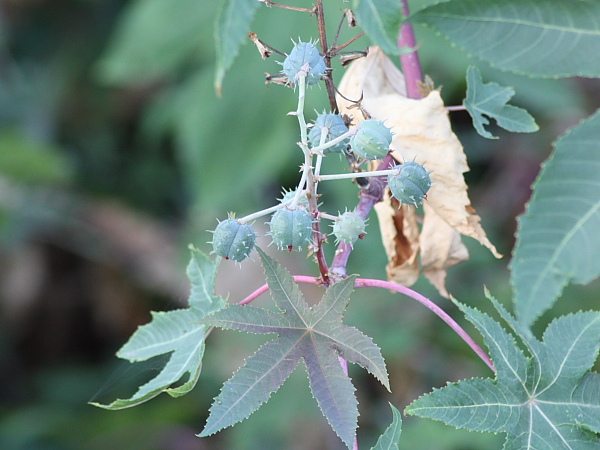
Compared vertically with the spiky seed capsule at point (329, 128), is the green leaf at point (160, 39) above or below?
below

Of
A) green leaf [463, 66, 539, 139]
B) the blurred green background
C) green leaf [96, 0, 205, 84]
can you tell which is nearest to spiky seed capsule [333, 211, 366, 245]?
green leaf [463, 66, 539, 139]

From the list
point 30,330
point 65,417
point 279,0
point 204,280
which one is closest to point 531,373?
point 204,280

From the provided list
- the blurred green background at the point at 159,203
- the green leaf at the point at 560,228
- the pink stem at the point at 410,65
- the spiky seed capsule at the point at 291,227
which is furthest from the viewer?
the blurred green background at the point at 159,203

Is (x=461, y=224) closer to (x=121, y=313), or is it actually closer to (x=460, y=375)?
(x=460, y=375)

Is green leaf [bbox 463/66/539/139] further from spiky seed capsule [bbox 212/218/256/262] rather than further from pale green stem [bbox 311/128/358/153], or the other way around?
spiky seed capsule [bbox 212/218/256/262]

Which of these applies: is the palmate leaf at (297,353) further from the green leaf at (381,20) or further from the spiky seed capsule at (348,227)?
the green leaf at (381,20)

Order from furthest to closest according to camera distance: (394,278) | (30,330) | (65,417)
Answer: (30,330) < (65,417) < (394,278)

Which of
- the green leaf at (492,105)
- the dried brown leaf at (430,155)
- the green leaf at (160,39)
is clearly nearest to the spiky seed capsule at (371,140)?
the dried brown leaf at (430,155)
